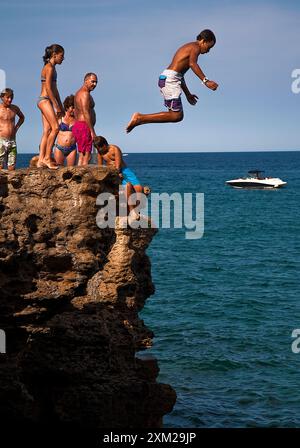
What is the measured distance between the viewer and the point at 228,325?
31.9 meters

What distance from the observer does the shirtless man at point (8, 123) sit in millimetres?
15016

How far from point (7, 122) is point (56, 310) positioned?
15.0 ft

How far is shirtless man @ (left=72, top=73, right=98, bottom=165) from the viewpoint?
571 inches

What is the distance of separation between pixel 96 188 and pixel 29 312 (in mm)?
2315

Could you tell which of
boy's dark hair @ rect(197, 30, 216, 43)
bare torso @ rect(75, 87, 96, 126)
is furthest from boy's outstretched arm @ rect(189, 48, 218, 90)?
bare torso @ rect(75, 87, 96, 126)

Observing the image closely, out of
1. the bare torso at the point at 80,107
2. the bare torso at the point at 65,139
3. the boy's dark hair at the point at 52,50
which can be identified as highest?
the boy's dark hair at the point at 52,50

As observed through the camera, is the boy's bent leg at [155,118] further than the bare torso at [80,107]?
No

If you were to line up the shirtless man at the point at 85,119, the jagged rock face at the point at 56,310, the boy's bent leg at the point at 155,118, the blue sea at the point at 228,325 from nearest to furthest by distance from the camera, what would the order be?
1. the jagged rock face at the point at 56,310
2. the boy's bent leg at the point at 155,118
3. the shirtless man at the point at 85,119
4. the blue sea at the point at 228,325

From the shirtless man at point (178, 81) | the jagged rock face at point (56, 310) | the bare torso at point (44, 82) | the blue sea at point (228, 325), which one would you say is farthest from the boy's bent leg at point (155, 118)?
the blue sea at point (228, 325)

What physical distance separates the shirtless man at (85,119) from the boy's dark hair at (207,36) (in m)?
2.32

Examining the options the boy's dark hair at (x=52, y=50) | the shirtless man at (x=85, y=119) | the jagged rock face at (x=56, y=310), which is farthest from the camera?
the shirtless man at (x=85, y=119)

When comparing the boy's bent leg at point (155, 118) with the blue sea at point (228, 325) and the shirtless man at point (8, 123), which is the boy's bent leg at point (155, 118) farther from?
the blue sea at point (228, 325)

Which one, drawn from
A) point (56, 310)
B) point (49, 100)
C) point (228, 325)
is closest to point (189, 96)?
point (49, 100)

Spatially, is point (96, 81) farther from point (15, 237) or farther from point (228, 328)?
point (228, 328)
